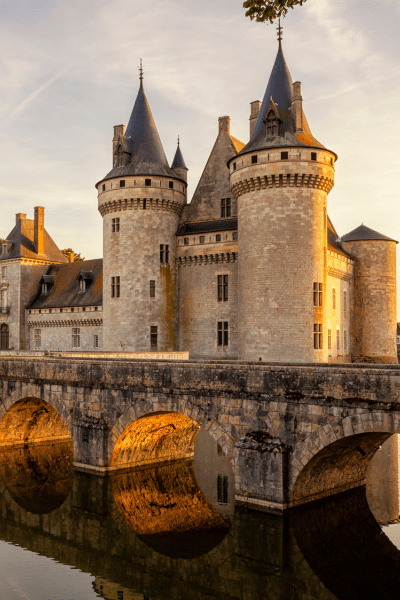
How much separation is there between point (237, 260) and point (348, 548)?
21302 millimetres

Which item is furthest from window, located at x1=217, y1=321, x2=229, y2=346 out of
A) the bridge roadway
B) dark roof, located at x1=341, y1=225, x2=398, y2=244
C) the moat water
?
the moat water

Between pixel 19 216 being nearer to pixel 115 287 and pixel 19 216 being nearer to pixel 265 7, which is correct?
pixel 115 287

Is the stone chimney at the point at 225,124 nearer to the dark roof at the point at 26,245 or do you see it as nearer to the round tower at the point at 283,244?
the round tower at the point at 283,244

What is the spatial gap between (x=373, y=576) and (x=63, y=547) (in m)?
6.94

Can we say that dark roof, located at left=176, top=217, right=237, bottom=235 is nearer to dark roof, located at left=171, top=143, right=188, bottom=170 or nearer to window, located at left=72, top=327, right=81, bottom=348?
dark roof, located at left=171, top=143, right=188, bottom=170

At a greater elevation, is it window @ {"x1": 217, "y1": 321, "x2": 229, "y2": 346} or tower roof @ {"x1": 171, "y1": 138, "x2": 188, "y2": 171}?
tower roof @ {"x1": 171, "y1": 138, "x2": 188, "y2": 171}

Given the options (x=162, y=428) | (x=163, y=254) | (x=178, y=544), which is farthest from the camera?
(x=163, y=254)

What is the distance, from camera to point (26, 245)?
45.0 m

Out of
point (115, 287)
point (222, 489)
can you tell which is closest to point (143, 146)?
point (115, 287)

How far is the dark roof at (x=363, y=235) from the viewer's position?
3606cm

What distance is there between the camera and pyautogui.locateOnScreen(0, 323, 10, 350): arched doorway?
1751 inches

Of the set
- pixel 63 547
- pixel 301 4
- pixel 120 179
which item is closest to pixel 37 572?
pixel 63 547

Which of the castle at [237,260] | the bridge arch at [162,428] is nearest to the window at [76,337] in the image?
the castle at [237,260]

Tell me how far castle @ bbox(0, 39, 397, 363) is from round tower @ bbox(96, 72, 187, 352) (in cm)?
7
